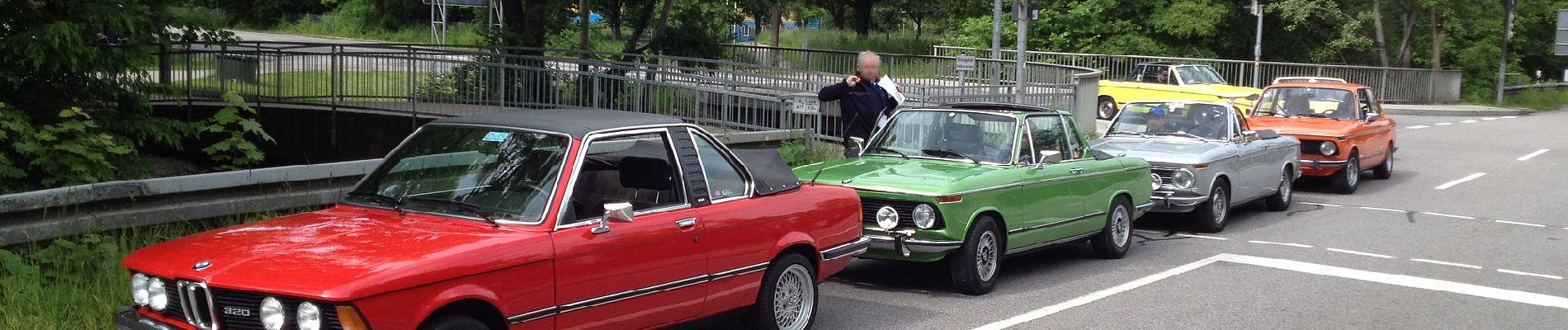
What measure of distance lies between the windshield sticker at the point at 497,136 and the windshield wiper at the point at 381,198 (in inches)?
20.6

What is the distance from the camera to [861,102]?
11453mm

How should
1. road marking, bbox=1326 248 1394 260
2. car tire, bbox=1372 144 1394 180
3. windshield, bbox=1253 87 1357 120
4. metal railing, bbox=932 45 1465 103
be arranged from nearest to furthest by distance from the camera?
road marking, bbox=1326 248 1394 260, windshield, bbox=1253 87 1357 120, car tire, bbox=1372 144 1394 180, metal railing, bbox=932 45 1465 103

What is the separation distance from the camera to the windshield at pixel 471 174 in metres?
6.21

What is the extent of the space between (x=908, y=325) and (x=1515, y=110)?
38330 millimetres

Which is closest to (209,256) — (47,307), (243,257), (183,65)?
(243,257)

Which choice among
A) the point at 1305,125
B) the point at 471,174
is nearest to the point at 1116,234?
the point at 471,174

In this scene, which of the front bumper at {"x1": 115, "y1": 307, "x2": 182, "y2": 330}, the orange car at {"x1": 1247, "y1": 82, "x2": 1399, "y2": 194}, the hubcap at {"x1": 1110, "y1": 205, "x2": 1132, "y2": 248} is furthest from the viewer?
the orange car at {"x1": 1247, "y1": 82, "x2": 1399, "y2": 194}

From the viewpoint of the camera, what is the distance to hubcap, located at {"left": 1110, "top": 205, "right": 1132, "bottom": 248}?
434 inches

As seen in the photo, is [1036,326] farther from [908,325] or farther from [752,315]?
[752,315]

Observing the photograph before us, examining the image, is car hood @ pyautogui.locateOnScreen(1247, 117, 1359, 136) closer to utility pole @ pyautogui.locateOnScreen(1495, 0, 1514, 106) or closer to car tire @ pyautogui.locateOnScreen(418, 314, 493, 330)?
car tire @ pyautogui.locateOnScreen(418, 314, 493, 330)

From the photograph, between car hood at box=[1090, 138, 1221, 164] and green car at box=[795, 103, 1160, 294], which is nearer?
green car at box=[795, 103, 1160, 294]

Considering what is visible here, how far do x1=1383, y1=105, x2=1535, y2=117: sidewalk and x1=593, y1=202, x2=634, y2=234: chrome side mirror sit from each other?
35.6m

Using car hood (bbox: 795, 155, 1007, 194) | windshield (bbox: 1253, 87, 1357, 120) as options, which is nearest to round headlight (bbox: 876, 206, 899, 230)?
car hood (bbox: 795, 155, 1007, 194)

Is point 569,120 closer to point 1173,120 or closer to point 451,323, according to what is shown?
point 451,323
